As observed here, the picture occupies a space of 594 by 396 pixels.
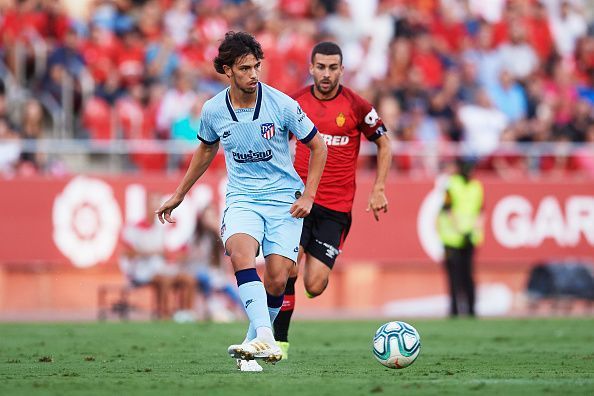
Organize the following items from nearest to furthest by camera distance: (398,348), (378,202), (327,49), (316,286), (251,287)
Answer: (251,287) → (398,348) → (378,202) → (327,49) → (316,286)

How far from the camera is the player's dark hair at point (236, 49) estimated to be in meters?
9.30

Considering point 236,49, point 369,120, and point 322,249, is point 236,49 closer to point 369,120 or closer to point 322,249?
point 369,120

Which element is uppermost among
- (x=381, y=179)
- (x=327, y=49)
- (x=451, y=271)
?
(x=327, y=49)

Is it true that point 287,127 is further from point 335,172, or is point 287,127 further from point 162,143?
point 162,143

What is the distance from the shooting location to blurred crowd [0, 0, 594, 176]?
20.8 m

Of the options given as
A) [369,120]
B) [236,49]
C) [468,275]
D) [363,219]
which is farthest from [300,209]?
[363,219]

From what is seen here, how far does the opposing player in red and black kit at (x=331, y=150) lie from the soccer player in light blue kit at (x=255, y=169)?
1.52 metres

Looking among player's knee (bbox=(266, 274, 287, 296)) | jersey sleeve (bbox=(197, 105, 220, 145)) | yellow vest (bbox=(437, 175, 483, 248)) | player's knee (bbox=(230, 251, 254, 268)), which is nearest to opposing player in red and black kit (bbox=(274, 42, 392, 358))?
player's knee (bbox=(266, 274, 287, 296))

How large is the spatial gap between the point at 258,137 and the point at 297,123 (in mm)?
334

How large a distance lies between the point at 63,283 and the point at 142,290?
139 centimetres

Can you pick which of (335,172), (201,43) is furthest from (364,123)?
(201,43)

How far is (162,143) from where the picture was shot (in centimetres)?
2084

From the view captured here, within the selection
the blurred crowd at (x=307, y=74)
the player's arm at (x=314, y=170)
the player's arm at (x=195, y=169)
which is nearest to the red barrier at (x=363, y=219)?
the blurred crowd at (x=307, y=74)

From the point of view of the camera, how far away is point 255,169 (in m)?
9.62
